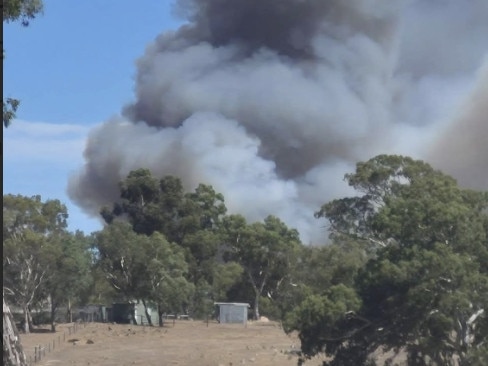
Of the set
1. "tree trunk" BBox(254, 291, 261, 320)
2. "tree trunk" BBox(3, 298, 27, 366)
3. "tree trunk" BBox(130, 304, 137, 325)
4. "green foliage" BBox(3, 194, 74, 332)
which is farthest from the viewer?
"tree trunk" BBox(254, 291, 261, 320)

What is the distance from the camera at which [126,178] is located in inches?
3617

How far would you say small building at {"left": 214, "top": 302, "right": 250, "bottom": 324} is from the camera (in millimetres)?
→ 77375

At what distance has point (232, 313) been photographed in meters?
78.0

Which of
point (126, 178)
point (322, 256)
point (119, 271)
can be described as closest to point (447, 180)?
point (322, 256)

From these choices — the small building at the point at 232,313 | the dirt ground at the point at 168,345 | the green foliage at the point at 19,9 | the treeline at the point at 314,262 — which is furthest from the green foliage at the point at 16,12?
the small building at the point at 232,313

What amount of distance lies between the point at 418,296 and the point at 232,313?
42.1 metres

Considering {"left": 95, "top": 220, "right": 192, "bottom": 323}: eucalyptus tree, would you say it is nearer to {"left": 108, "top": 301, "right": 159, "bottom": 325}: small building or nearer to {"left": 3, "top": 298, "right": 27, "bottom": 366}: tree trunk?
{"left": 108, "top": 301, "right": 159, "bottom": 325}: small building

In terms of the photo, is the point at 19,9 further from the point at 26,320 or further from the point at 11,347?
the point at 26,320

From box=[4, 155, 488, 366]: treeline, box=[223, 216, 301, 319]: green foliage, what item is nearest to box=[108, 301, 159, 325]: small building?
box=[4, 155, 488, 366]: treeline

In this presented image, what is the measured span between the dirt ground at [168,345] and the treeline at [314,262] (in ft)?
8.88

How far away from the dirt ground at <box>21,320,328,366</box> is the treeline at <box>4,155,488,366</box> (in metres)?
2.71

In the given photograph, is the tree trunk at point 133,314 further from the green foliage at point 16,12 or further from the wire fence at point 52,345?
the green foliage at point 16,12

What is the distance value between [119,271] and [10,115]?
2317 inches

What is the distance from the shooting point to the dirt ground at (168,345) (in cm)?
5053
